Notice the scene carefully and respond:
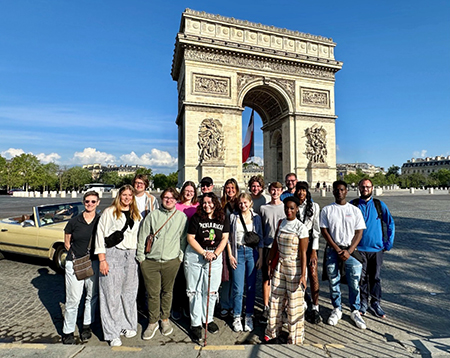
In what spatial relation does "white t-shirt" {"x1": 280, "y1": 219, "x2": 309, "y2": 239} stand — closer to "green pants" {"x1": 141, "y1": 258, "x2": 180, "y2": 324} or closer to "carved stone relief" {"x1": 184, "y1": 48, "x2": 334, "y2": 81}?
"green pants" {"x1": 141, "y1": 258, "x2": 180, "y2": 324}

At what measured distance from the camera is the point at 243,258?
3.18 meters

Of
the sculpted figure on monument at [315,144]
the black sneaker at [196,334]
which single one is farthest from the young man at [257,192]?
the sculpted figure on monument at [315,144]

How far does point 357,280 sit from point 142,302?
110 inches

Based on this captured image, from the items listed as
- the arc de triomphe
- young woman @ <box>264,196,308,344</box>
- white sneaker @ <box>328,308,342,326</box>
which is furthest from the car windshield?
the arc de triomphe

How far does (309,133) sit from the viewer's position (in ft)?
81.3

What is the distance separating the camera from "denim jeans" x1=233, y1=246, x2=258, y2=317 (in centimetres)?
312

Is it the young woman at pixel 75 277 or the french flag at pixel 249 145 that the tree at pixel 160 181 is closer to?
the french flag at pixel 249 145

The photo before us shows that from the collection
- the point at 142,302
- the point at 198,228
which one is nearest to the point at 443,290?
the point at 198,228

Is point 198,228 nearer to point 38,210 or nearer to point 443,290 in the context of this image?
point 443,290

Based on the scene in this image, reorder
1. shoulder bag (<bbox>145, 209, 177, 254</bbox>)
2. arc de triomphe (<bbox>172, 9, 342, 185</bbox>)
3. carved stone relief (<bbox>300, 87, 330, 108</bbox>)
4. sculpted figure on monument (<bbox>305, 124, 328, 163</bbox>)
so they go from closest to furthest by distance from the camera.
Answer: shoulder bag (<bbox>145, 209, 177, 254</bbox>) → arc de triomphe (<bbox>172, 9, 342, 185</bbox>) → sculpted figure on monument (<bbox>305, 124, 328, 163</bbox>) → carved stone relief (<bbox>300, 87, 330, 108</bbox>)

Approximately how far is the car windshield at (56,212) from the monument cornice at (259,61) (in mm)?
18808

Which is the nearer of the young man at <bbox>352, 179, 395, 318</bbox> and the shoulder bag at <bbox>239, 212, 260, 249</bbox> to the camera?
the shoulder bag at <bbox>239, 212, 260, 249</bbox>

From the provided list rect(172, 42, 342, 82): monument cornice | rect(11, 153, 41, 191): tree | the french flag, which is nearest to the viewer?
rect(172, 42, 342, 82): monument cornice

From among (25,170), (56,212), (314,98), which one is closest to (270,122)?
(314,98)
